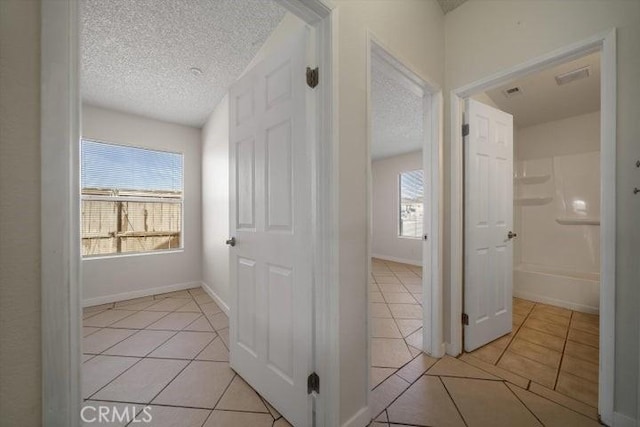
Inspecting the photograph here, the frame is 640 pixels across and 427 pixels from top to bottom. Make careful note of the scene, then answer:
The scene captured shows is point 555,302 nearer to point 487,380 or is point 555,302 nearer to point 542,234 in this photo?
point 542,234

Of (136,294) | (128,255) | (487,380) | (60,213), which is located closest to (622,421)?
(487,380)

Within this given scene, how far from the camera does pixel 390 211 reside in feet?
19.3

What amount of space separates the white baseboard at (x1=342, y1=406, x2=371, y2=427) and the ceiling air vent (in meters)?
3.27

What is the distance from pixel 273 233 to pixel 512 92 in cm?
309

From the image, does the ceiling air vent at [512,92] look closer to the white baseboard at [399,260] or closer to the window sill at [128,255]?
the white baseboard at [399,260]

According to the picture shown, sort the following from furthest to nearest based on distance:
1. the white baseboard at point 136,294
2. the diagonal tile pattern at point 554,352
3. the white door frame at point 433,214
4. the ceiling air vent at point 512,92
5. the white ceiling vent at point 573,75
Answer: the white baseboard at point 136,294, the ceiling air vent at point 512,92, the white ceiling vent at point 573,75, the white door frame at point 433,214, the diagonal tile pattern at point 554,352

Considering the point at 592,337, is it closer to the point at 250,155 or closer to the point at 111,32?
the point at 250,155

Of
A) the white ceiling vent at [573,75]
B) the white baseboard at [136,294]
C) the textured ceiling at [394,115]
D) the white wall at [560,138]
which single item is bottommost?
the white baseboard at [136,294]

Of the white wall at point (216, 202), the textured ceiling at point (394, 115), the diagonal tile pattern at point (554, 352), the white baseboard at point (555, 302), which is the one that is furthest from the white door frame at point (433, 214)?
the white baseboard at point (555, 302)

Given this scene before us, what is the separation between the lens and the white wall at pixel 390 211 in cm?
540

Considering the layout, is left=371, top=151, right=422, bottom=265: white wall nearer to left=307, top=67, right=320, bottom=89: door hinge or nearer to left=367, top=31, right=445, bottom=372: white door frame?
left=367, top=31, right=445, bottom=372: white door frame

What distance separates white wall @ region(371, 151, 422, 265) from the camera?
540 cm

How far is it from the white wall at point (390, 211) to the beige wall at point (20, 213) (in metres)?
5.46

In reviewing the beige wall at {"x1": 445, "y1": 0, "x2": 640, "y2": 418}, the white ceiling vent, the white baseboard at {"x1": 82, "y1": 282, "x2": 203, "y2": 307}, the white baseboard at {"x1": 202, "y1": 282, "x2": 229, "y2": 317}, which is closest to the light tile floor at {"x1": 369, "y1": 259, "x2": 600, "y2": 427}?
the beige wall at {"x1": 445, "y1": 0, "x2": 640, "y2": 418}
